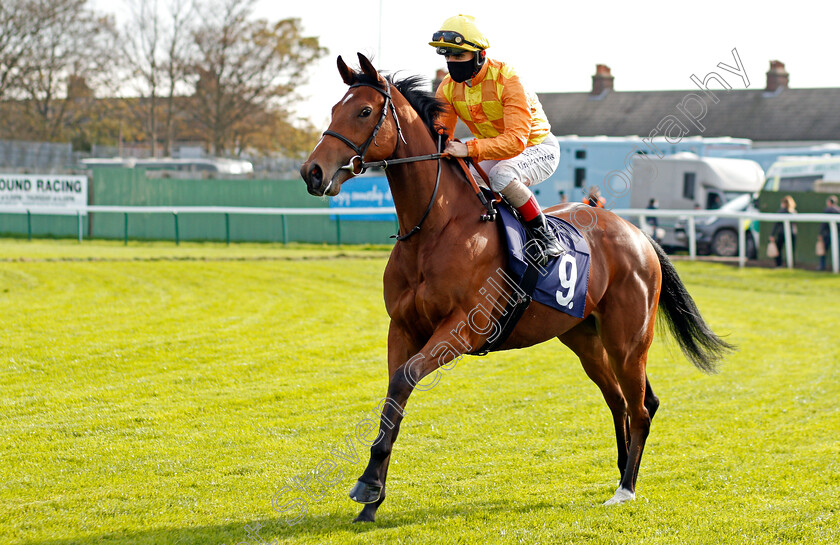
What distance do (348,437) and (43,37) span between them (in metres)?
29.3

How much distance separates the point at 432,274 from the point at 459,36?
4.12 ft

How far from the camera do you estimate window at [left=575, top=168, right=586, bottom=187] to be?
24.3 meters

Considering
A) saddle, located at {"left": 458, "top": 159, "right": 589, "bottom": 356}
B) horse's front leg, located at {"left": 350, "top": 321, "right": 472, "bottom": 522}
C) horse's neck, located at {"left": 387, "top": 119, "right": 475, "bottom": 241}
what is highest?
horse's neck, located at {"left": 387, "top": 119, "right": 475, "bottom": 241}

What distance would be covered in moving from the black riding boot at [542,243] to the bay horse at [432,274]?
0.83ft

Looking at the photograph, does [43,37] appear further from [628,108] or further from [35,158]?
[628,108]

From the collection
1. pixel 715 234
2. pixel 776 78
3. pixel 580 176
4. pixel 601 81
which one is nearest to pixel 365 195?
pixel 580 176

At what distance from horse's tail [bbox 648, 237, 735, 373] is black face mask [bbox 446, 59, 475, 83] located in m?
1.80

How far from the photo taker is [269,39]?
3328 centimetres

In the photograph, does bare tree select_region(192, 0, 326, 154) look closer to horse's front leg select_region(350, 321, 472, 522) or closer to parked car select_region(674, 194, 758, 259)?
parked car select_region(674, 194, 758, 259)

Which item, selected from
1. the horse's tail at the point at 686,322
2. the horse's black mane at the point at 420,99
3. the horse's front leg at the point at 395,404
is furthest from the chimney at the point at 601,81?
the horse's front leg at the point at 395,404

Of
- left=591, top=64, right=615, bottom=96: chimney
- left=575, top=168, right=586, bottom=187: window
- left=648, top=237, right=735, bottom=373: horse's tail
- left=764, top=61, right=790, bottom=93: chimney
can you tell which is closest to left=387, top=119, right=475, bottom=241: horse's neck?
left=648, top=237, right=735, bottom=373: horse's tail

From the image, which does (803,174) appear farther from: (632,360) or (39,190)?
(39,190)

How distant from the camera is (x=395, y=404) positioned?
A: 384 centimetres

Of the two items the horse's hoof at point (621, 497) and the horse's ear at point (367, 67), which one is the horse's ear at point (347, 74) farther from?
the horse's hoof at point (621, 497)
